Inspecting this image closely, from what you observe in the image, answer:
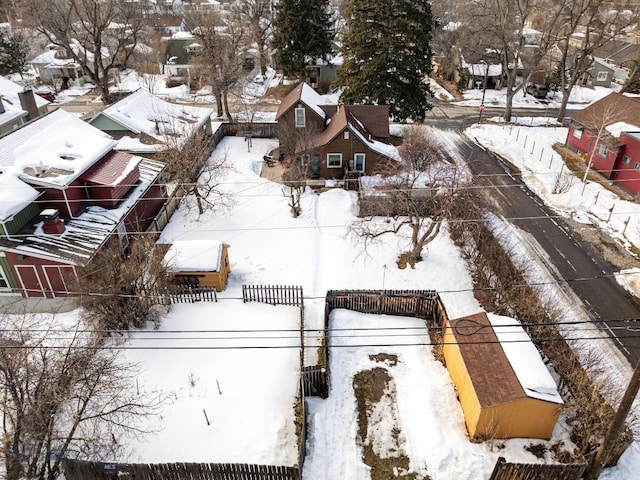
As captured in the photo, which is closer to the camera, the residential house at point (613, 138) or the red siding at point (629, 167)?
the red siding at point (629, 167)

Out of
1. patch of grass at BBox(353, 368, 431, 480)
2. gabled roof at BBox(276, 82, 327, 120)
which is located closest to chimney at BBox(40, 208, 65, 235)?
patch of grass at BBox(353, 368, 431, 480)

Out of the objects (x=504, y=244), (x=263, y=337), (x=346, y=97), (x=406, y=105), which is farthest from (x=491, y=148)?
(x=263, y=337)

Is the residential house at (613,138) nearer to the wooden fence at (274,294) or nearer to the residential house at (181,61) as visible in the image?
the wooden fence at (274,294)

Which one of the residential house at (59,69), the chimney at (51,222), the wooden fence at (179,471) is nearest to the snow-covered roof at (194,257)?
the chimney at (51,222)

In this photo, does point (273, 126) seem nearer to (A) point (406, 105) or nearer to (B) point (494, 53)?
(A) point (406, 105)

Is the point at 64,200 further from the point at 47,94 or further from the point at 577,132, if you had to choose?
the point at 47,94

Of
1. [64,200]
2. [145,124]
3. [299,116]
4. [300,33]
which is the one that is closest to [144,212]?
[64,200]
